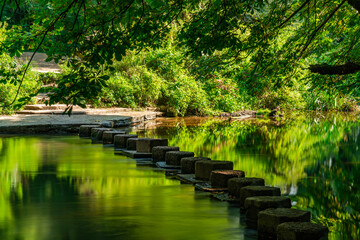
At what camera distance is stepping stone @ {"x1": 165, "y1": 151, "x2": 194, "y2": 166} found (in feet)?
32.8

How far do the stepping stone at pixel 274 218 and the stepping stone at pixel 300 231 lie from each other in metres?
0.23

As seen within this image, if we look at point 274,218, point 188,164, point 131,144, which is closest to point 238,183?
point 274,218

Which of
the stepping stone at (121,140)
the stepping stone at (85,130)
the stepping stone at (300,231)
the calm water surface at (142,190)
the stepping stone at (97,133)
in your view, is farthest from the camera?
the stepping stone at (85,130)

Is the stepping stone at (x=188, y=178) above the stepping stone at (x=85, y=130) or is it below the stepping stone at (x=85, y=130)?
below

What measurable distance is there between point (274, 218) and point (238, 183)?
179cm

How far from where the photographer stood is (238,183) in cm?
709

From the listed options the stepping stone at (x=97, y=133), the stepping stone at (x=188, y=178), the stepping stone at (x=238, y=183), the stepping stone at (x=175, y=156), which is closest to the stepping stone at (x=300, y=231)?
the stepping stone at (x=238, y=183)

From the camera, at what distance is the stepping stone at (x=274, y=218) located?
17.2ft

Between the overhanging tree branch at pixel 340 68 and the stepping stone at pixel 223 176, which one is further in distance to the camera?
the overhanging tree branch at pixel 340 68

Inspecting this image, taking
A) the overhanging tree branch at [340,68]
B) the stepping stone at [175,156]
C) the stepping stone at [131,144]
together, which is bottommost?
the stepping stone at [175,156]

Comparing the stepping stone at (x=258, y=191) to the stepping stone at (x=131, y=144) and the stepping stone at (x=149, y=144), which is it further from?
the stepping stone at (x=131, y=144)

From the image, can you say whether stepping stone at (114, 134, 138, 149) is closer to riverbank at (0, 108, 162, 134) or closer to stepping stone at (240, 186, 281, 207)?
riverbank at (0, 108, 162, 134)

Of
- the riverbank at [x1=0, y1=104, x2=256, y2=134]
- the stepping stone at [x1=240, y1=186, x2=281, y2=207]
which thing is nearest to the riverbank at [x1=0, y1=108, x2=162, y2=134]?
the riverbank at [x1=0, y1=104, x2=256, y2=134]

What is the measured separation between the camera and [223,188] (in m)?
7.67
